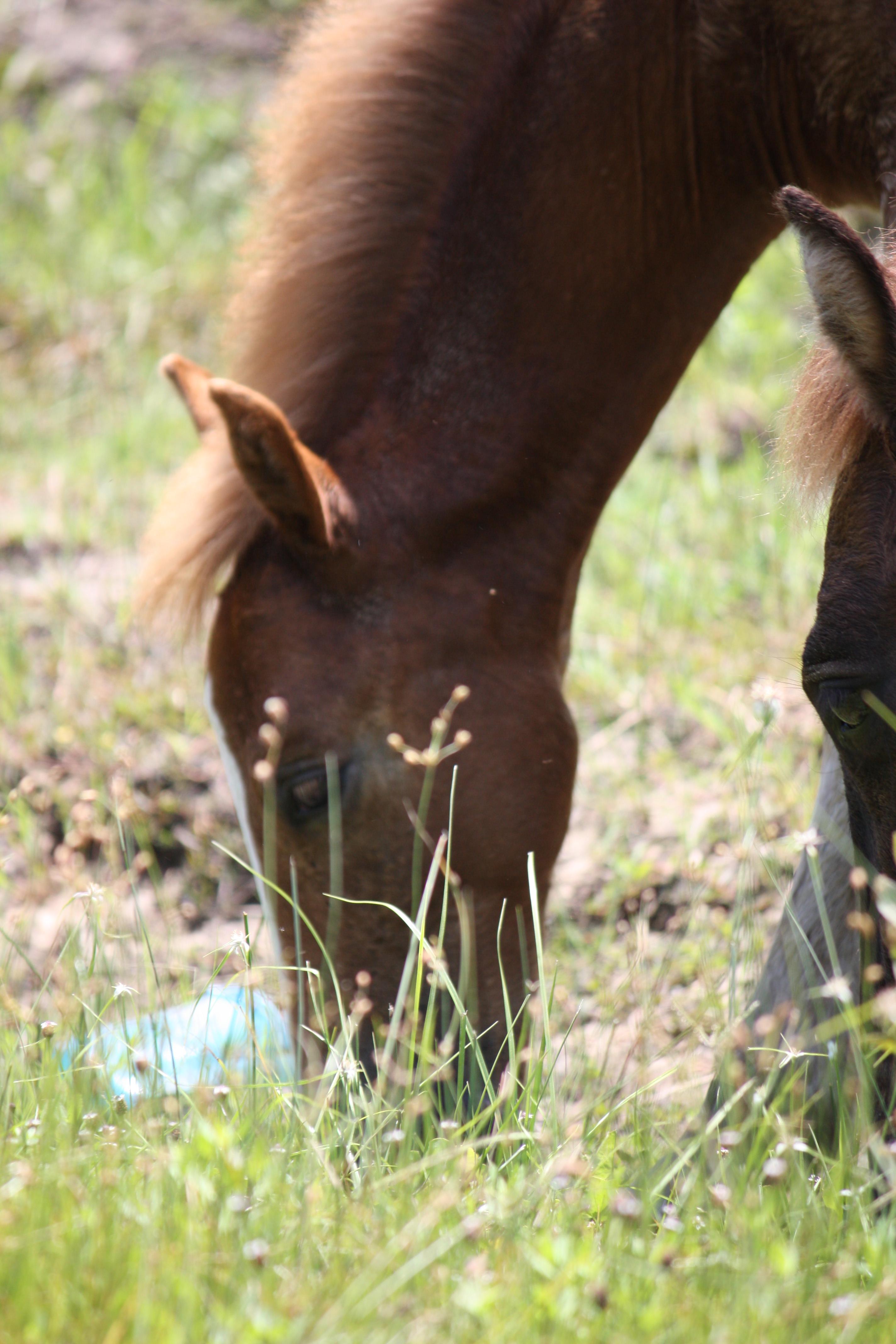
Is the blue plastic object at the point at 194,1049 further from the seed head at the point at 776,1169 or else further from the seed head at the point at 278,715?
the seed head at the point at 776,1169

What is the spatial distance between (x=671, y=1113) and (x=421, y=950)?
0.70 metres

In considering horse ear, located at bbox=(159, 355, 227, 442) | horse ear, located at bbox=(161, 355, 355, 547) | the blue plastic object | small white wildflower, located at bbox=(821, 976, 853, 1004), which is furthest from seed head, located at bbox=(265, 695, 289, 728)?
small white wildflower, located at bbox=(821, 976, 853, 1004)

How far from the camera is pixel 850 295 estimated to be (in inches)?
58.2

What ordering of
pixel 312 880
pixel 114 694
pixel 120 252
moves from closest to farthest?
pixel 312 880, pixel 114 694, pixel 120 252

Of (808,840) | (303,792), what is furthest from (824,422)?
(303,792)

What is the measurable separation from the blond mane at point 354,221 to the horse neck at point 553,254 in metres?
0.06

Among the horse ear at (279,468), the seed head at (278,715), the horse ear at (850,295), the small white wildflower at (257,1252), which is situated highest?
the horse ear at (850,295)

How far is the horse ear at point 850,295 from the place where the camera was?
146 cm

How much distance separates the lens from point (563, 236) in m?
2.33

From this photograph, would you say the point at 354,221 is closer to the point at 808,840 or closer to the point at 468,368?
the point at 468,368

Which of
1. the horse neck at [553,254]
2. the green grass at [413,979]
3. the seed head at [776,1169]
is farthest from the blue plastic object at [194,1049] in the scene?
the horse neck at [553,254]

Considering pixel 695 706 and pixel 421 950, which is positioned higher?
pixel 421 950

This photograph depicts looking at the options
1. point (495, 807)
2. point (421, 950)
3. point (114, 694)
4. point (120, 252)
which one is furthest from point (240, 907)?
point (120, 252)

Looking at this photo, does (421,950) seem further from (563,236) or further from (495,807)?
(563,236)
